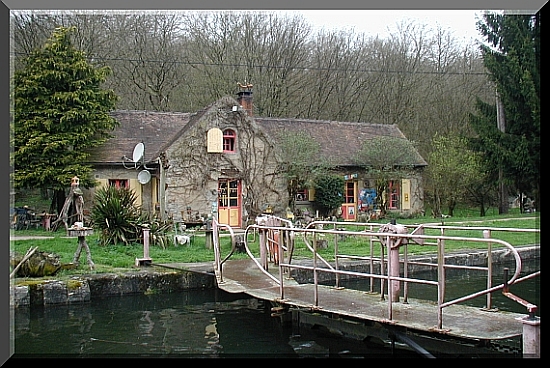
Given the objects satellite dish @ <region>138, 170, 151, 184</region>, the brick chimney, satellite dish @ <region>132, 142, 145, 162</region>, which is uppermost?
the brick chimney

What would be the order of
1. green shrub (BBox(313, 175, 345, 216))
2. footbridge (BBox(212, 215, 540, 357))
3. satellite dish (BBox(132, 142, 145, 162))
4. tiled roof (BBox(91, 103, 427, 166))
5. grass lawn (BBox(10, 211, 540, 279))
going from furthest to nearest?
green shrub (BBox(313, 175, 345, 216)) → tiled roof (BBox(91, 103, 427, 166)) → satellite dish (BBox(132, 142, 145, 162)) → grass lawn (BBox(10, 211, 540, 279)) → footbridge (BBox(212, 215, 540, 357))

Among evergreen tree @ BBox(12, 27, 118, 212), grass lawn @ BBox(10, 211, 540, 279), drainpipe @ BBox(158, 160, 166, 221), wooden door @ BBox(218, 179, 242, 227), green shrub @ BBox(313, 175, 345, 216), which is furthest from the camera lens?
green shrub @ BBox(313, 175, 345, 216)

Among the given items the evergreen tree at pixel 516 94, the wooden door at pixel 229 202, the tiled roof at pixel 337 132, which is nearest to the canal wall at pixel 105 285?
the evergreen tree at pixel 516 94

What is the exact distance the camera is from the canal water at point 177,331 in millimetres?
6473

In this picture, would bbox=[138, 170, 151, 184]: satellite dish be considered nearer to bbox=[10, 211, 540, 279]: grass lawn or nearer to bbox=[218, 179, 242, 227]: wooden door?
bbox=[218, 179, 242, 227]: wooden door

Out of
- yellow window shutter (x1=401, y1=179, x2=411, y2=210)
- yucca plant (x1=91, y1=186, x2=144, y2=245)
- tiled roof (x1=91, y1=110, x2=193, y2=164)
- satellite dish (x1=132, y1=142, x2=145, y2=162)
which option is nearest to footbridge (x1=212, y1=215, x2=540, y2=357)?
yucca plant (x1=91, y1=186, x2=144, y2=245)

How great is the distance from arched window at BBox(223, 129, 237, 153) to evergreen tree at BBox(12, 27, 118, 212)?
3.54 metres

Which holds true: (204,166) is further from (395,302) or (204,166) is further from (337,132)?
(395,302)

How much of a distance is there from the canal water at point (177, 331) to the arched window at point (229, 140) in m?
8.69

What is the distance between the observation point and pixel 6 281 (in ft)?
16.9

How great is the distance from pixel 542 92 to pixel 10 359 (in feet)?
16.0

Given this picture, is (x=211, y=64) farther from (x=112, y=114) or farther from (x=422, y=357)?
(x=422, y=357)

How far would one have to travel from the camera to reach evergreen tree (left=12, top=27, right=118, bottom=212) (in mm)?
16234

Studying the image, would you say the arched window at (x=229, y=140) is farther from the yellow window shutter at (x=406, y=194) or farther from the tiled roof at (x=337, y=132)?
the yellow window shutter at (x=406, y=194)
